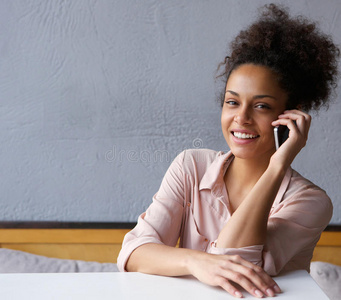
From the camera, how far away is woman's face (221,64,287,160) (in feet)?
4.17

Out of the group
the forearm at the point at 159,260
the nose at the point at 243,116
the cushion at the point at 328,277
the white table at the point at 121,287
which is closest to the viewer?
the white table at the point at 121,287

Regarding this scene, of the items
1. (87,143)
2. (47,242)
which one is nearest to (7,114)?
(87,143)

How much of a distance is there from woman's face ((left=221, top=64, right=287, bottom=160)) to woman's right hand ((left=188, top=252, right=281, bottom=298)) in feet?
1.23

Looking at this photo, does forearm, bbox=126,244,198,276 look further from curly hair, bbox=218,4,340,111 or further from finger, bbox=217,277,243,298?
curly hair, bbox=218,4,340,111

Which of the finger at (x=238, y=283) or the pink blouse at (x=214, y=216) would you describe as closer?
the finger at (x=238, y=283)

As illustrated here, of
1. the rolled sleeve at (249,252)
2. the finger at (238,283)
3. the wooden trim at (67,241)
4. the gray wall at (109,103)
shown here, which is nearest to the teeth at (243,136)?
the rolled sleeve at (249,252)

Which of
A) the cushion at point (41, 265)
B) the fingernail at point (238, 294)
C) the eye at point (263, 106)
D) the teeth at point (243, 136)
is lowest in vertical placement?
A: the cushion at point (41, 265)

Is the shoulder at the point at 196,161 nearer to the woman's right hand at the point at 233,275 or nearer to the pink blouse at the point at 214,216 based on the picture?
the pink blouse at the point at 214,216

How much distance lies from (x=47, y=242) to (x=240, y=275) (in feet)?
5.02

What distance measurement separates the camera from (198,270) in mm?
990

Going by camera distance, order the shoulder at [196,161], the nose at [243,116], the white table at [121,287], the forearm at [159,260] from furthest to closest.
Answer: the shoulder at [196,161] < the nose at [243,116] < the forearm at [159,260] < the white table at [121,287]

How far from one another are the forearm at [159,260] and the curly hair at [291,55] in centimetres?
53

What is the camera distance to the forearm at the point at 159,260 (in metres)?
1.03

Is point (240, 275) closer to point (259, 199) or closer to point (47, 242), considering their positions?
point (259, 199)
